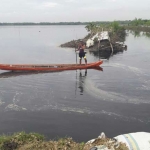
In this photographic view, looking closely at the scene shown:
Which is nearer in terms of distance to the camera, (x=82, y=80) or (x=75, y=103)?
(x=75, y=103)

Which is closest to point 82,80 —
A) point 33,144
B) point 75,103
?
point 75,103

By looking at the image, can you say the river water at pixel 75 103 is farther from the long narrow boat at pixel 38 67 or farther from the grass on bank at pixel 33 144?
the grass on bank at pixel 33 144

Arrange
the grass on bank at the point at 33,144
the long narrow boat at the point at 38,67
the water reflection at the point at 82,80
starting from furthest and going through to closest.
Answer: the long narrow boat at the point at 38,67 → the water reflection at the point at 82,80 → the grass on bank at the point at 33,144

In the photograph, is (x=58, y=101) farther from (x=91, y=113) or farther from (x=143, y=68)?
(x=143, y=68)

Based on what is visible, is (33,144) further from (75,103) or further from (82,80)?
(82,80)

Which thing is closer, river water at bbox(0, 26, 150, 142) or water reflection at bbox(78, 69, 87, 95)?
river water at bbox(0, 26, 150, 142)

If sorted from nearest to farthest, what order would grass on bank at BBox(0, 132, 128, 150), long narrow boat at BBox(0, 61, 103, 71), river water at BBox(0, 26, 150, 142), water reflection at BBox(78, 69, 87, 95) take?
grass on bank at BBox(0, 132, 128, 150) < river water at BBox(0, 26, 150, 142) < water reflection at BBox(78, 69, 87, 95) < long narrow boat at BBox(0, 61, 103, 71)

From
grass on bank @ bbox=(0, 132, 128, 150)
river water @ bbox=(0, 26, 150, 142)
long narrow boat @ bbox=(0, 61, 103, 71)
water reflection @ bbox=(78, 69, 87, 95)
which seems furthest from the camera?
long narrow boat @ bbox=(0, 61, 103, 71)

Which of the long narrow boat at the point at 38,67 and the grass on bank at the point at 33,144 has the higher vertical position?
the long narrow boat at the point at 38,67

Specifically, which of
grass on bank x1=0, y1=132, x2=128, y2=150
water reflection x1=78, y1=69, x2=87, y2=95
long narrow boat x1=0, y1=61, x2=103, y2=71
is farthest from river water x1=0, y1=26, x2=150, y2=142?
grass on bank x1=0, y1=132, x2=128, y2=150

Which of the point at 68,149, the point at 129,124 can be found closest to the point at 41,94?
the point at 129,124

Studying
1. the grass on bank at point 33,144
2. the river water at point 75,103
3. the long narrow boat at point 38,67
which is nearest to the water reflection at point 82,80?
the river water at point 75,103

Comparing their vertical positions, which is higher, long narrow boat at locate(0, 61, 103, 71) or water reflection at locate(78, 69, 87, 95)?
long narrow boat at locate(0, 61, 103, 71)

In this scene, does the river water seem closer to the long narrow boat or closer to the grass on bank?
the long narrow boat
